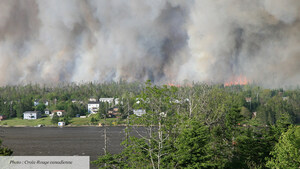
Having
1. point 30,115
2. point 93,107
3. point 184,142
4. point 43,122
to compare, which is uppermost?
point 184,142

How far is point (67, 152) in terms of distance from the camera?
51.3 m

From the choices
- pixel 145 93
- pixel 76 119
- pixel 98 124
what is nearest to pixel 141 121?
pixel 145 93

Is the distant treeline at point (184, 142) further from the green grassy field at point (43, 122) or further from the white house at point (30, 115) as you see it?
the white house at point (30, 115)

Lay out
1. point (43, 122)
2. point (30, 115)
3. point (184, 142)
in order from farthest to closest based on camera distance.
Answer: point (30, 115)
point (43, 122)
point (184, 142)

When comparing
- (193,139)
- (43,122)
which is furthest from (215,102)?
(43,122)

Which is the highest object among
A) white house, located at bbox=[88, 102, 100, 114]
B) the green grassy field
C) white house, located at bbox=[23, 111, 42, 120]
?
white house, located at bbox=[88, 102, 100, 114]

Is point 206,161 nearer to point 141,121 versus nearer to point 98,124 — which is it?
point 141,121

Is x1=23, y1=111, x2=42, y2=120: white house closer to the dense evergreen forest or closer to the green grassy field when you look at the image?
the green grassy field

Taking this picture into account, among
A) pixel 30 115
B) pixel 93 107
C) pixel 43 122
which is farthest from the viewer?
pixel 93 107

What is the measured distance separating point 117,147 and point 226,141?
25471 mm

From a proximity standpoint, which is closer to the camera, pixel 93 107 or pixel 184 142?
pixel 184 142

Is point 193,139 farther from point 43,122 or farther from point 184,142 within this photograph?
point 43,122

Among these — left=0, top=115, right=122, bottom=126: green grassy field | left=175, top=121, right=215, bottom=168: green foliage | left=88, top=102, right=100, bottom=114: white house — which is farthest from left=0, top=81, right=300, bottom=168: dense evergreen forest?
left=88, top=102, right=100, bottom=114: white house

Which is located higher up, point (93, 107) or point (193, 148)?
point (193, 148)
